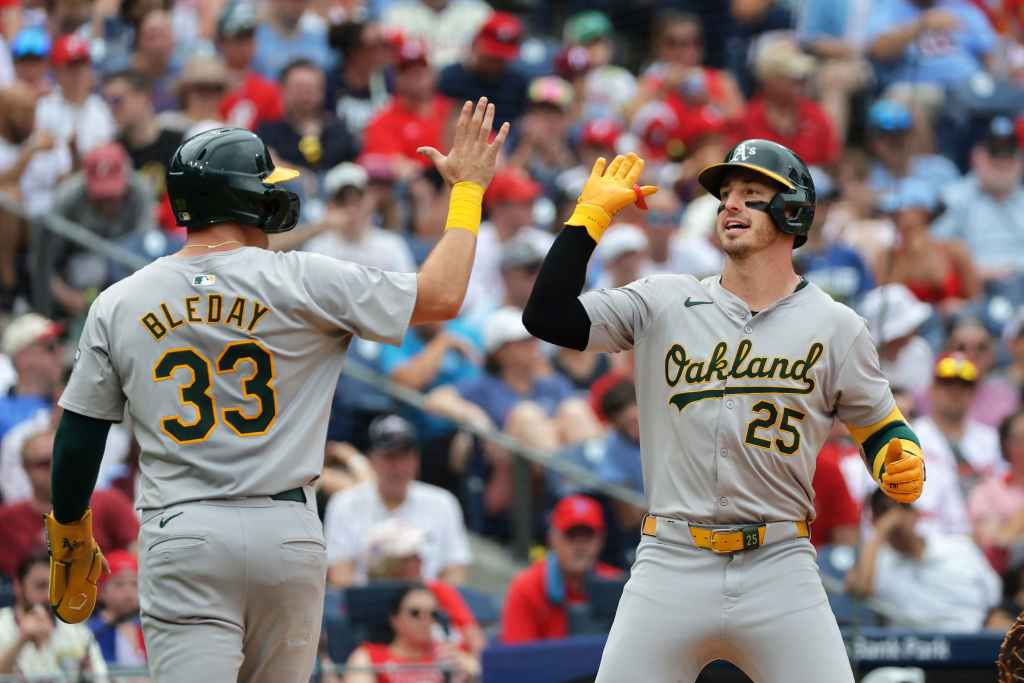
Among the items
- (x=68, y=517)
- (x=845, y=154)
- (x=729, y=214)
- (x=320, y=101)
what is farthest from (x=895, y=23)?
(x=68, y=517)

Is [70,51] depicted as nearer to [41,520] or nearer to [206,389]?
[41,520]

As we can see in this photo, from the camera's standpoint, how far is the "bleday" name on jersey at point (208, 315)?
3.68m

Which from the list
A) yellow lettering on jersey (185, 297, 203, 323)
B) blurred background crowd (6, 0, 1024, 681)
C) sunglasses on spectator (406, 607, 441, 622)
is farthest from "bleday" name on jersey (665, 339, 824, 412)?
sunglasses on spectator (406, 607, 441, 622)

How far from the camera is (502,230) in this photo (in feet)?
30.7

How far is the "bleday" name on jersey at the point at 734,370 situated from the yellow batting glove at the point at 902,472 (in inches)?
10.4

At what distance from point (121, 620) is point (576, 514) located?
2.08 m

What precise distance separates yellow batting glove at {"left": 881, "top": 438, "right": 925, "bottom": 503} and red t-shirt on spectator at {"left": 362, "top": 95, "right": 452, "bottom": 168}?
6.52 metres

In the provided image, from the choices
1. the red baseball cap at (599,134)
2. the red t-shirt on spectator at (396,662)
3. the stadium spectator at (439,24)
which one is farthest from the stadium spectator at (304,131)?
the red t-shirt on spectator at (396,662)

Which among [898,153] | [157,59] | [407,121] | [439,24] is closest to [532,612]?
[407,121]

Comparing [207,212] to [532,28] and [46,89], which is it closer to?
[46,89]

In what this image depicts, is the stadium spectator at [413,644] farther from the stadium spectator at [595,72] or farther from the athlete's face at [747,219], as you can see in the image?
the stadium spectator at [595,72]

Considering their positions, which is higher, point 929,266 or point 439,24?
point 439,24

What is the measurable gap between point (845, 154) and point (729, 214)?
728cm

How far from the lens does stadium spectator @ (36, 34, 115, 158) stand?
29.6 feet
